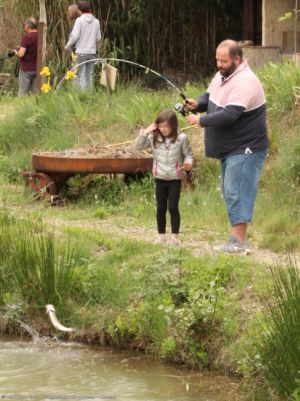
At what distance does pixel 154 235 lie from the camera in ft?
38.0

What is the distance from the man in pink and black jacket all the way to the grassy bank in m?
0.51

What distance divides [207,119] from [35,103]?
669cm

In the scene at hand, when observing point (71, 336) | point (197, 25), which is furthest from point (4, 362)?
point (197, 25)

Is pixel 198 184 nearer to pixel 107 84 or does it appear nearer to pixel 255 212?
pixel 255 212

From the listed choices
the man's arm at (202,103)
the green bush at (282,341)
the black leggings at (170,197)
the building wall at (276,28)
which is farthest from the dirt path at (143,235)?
the building wall at (276,28)

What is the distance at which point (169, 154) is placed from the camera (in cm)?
1069

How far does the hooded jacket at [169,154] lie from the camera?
1067cm

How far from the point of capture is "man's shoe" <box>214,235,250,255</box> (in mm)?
10312

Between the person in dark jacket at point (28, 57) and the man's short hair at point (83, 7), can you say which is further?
the person in dark jacket at point (28, 57)

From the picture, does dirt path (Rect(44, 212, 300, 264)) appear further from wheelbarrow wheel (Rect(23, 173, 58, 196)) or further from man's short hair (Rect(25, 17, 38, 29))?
man's short hair (Rect(25, 17, 38, 29))

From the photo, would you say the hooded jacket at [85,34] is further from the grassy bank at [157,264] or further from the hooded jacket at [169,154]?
the hooded jacket at [169,154]

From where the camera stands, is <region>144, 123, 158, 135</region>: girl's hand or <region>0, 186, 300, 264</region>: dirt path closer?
<region>0, 186, 300, 264</region>: dirt path

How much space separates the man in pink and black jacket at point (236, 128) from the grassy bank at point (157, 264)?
51 cm

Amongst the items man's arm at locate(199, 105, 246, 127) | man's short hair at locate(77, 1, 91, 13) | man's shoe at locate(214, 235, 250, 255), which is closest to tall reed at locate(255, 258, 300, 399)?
man's arm at locate(199, 105, 246, 127)
